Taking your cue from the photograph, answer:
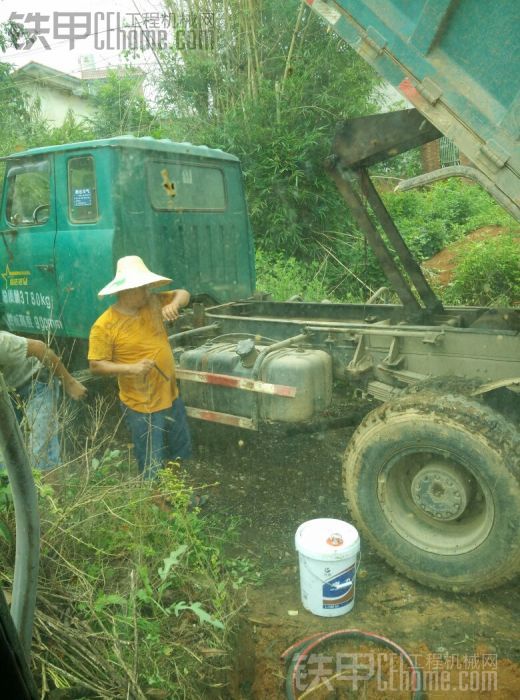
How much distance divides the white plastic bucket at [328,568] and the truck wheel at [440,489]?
334mm

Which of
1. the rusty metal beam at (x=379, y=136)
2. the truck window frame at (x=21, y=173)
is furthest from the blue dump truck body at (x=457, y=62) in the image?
the truck window frame at (x=21, y=173)

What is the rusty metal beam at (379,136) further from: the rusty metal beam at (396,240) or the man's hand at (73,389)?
the man's hand at (73,389)

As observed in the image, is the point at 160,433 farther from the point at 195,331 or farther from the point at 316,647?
the point at 316,647

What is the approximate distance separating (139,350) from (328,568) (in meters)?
1.67

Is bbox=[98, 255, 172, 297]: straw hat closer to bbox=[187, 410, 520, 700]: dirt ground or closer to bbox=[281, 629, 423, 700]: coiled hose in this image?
bbox=[187, 410, 520, 700]: dirt ground

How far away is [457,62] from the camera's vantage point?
2.41 meters

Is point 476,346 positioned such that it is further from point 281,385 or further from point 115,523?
point 115,523

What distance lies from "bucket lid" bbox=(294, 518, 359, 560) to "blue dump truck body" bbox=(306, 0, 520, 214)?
63.3 inches

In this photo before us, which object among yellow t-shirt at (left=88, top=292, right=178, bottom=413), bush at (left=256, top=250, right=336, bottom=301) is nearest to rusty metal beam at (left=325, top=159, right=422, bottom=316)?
yellow t-shirt at (left=88, top=292, right=178, bottom=413)

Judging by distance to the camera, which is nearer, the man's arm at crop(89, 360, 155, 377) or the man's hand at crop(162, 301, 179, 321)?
the man's arm at crop(89, 360, 155, 377)

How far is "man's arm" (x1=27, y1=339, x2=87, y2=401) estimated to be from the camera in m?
3.13

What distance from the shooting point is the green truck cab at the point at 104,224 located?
4.18 meters

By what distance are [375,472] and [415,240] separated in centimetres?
834

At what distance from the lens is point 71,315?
4.47m
